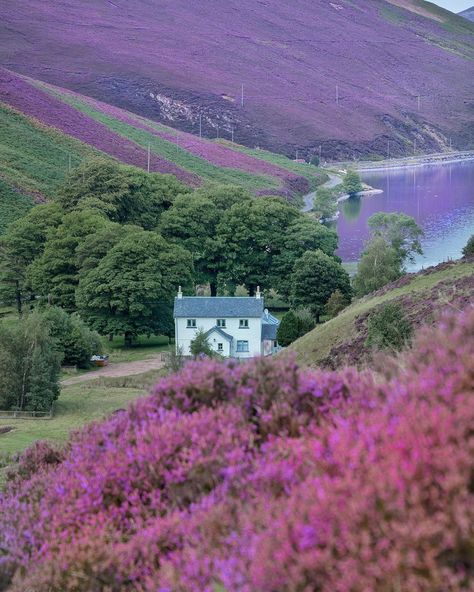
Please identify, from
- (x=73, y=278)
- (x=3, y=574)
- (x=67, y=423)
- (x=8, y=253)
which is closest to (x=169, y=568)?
(x=3, y=574)

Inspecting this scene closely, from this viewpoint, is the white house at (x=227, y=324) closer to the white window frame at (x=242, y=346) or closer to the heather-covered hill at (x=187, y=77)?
the white window frame at (x=242, y=346)

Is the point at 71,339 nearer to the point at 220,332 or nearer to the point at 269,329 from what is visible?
the point at 220,332

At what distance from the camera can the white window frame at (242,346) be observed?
4434 cm

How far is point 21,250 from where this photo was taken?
5384 centimetres

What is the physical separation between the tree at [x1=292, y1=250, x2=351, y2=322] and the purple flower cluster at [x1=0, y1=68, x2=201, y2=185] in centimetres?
3789

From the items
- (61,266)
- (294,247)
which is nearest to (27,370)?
(61,266)

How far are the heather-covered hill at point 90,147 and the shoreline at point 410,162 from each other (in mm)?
34186

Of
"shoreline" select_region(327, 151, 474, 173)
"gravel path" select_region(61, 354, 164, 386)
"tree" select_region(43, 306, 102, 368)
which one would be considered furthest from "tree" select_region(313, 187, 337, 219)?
"shoreline" select_region(327, 151, 474, 173)

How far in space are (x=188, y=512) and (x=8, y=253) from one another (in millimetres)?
50120

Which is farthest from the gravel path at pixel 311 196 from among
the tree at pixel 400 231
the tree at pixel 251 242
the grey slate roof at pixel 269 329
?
the grey slate roof at pixel 269 329

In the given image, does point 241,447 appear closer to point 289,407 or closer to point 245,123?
point 289,407

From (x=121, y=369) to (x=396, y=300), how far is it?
46.7 ft

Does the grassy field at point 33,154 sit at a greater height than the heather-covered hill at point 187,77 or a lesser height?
lesser

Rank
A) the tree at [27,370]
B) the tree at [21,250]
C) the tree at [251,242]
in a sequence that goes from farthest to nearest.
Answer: the tree at [251,242]
the tree at [21,250]
the tree at [27,370]
